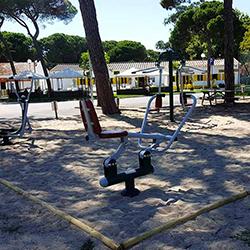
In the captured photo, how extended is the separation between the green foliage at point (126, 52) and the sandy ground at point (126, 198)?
254 ft

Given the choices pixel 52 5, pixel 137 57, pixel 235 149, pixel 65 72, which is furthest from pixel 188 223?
pixel 137 57

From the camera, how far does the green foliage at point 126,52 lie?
84.9 metres

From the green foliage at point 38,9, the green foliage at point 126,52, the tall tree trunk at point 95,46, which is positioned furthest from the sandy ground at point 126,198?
the green foliage at point 126,52

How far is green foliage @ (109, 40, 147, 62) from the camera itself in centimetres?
8494

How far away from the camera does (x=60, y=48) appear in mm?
Answer: 82688

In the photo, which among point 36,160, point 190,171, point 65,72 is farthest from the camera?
point 65,72

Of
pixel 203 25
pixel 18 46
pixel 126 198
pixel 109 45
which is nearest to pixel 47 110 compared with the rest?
pixel 126 198

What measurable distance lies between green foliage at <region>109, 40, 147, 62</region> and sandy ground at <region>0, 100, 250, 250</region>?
77.4 meters

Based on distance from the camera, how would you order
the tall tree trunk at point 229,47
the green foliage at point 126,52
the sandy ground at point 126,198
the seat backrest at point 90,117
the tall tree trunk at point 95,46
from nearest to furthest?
the sandy ground at point 126,198, the seat backrest at point 90,117, the tall tree trunk at point 95,46, the tall tree trunk at point 229,47, the green foliage at point 126,52

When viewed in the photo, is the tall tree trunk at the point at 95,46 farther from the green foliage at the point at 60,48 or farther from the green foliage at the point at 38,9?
the green foliage at the point at 60,48

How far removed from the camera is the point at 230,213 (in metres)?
3.84

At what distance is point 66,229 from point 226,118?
9237mm

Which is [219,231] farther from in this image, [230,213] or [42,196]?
[42,196]

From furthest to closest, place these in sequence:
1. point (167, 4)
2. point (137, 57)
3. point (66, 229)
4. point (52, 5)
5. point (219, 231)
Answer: point (137, 57), point (52, 5), point (167, 4), point (66, 229), point (219, 231)
